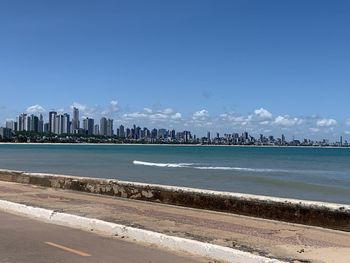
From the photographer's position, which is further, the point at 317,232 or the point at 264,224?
the point at 264,224

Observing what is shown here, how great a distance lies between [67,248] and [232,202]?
4800mm

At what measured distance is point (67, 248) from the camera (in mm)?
9141

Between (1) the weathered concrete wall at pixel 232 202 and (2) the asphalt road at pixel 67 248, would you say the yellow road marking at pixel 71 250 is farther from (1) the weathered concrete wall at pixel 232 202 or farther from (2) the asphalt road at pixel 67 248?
(1) the weathered concrete wall at pixel 232 202

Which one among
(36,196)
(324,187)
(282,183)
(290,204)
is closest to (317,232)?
(290,204)

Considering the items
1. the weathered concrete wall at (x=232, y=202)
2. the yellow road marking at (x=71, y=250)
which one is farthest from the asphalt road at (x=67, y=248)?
the weathered concrete wall at (x=232, y=202)

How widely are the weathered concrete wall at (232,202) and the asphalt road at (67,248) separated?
3.43 metres

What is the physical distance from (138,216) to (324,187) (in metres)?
23.0

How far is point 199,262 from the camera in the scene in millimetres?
8367

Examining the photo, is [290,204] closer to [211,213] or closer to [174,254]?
[211,213]

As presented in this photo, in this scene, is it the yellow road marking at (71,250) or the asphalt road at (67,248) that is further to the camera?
the yellow road marking at (71,250)

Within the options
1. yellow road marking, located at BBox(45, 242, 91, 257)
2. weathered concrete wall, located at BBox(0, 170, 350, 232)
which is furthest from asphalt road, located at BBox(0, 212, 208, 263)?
weathered concrete wall, located at BBox(0, 170, 350, 232)

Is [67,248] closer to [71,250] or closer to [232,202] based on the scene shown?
[71,250]

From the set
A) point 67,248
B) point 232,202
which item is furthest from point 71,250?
point 232,202

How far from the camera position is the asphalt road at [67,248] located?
8.34 metres
